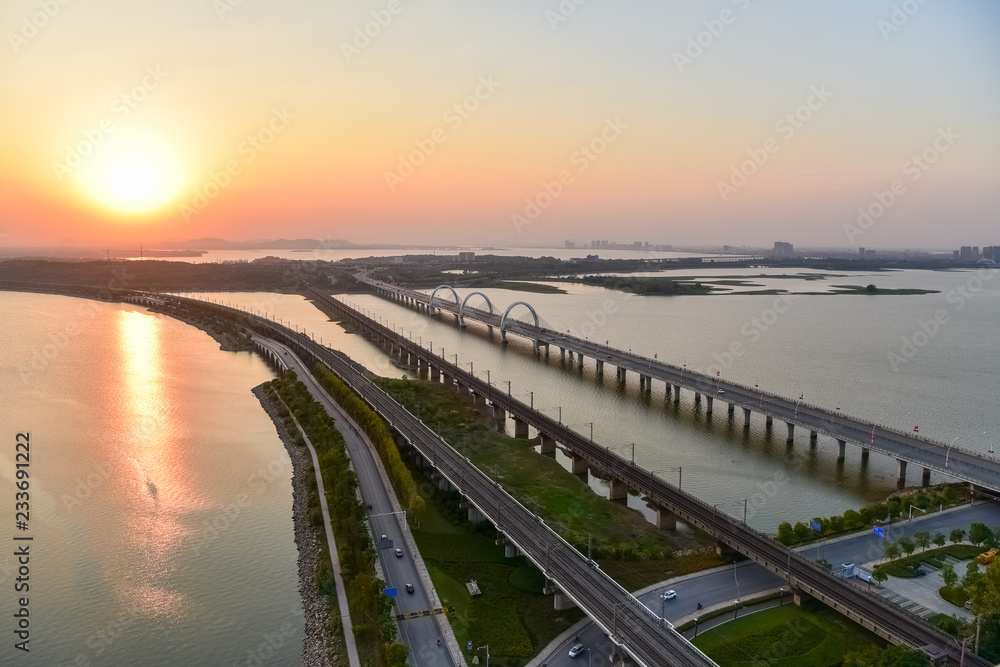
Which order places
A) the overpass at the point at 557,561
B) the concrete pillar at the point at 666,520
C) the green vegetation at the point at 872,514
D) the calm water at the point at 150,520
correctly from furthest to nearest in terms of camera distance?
the concrete pillar at the point at 666,520 < the green vegetation at the point at 872,514 < the calm water at the point at 150,520 < the overpass at the point at 557,561

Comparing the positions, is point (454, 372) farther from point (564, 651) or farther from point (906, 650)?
point (906, 650)

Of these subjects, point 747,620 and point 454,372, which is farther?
point 454,372

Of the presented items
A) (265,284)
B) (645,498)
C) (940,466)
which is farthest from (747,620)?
(265,284)

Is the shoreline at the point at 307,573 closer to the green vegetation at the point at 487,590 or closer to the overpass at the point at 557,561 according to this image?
the green vegetation at the point at 487,590

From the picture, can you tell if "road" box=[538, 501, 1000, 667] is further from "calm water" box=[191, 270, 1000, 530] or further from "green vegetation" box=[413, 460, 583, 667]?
"calm water" box=[191, 270, 1000, 530]

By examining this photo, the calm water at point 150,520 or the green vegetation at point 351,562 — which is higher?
the green vegetation at point 351,562

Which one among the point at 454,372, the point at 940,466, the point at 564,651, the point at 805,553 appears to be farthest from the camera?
the point at 454,372

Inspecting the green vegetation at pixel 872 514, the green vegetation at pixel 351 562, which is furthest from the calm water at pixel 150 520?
the green vegetation at pixel 872 514

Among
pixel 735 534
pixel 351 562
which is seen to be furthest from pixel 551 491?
pixel 351 562
